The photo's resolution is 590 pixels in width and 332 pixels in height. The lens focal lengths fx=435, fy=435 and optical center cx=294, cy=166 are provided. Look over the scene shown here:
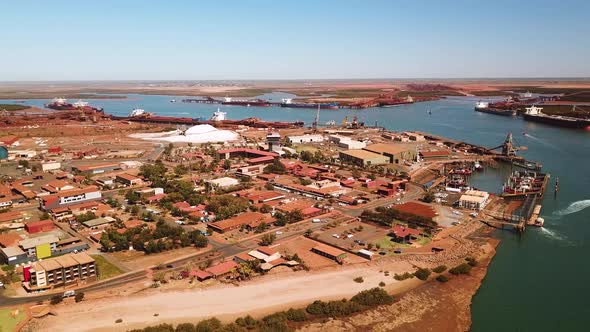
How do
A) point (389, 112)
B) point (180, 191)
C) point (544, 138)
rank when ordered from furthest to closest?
1. point (389, 112)
2. point (544, 138)
3. point (180, 191)

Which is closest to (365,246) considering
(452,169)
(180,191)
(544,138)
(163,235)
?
(163,235)

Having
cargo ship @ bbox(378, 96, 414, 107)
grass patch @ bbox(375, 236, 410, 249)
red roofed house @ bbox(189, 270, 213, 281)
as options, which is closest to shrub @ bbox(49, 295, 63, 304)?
red roofed house @ bbox(189, 270, 213, 281)

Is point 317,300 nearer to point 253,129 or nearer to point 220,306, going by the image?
point 220,306

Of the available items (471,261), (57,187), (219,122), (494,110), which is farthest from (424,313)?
(494,110)

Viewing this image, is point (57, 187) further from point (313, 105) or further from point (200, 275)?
point (313, 105)

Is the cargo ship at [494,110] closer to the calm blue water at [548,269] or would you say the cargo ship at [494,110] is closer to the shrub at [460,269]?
the calm blue water at [548,269]

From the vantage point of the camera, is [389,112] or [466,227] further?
[389,112]
